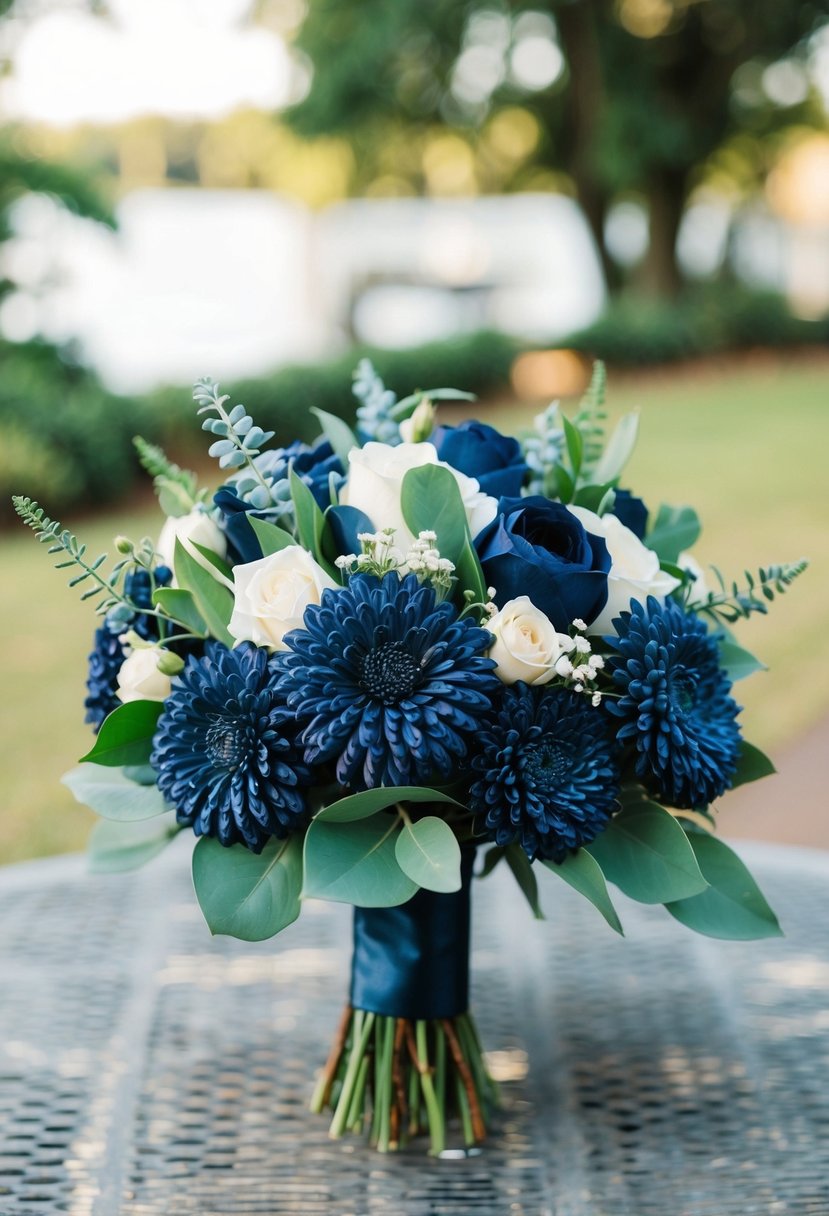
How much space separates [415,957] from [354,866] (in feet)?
0.69

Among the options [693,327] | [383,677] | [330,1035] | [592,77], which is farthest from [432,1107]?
[592,77]

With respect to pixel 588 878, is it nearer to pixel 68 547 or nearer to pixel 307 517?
pixel 307 517

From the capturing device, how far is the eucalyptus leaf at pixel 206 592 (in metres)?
1.00

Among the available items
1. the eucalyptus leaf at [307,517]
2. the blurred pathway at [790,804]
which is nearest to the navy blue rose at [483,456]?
the eucalyptus leaf at [307,517]

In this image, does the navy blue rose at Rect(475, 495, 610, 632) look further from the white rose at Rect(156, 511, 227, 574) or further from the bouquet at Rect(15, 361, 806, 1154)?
the white rose at Rect(156, 511, 227, 574)

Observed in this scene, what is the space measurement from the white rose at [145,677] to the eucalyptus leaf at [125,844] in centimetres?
15

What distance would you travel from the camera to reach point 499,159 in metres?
17.6

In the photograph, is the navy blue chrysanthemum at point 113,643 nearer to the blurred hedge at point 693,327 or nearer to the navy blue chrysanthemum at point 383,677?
the navy blue chrysanthemum at point 383,677

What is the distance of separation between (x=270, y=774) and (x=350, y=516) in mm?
216

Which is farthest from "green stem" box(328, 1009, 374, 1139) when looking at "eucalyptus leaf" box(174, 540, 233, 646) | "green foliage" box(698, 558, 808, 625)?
"green foliage" box(698, 558, 808, 625)

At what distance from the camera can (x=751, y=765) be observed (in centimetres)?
109

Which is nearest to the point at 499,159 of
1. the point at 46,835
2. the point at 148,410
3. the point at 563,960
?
the point at 148,410

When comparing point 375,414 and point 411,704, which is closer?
point 411,704

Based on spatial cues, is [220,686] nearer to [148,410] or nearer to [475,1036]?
[475,1036]
